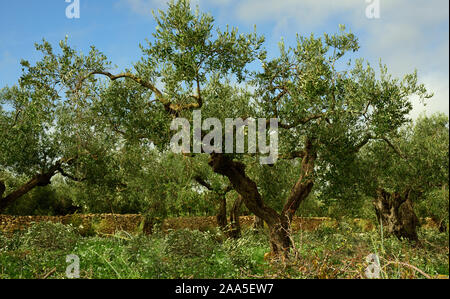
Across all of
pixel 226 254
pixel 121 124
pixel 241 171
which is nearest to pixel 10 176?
pixel 121 124

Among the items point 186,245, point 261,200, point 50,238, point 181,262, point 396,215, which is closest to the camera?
point 181,262

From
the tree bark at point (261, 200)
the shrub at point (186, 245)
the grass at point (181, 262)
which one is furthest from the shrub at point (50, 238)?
the tree bark at point (261, 200)

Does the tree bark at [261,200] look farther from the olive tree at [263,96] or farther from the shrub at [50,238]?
the shrub at [50,238]

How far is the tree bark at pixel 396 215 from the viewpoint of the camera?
63.7 feet

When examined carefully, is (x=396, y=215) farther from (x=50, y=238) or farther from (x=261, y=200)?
(x=50, y=238)

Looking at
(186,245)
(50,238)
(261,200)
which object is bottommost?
(50,238)

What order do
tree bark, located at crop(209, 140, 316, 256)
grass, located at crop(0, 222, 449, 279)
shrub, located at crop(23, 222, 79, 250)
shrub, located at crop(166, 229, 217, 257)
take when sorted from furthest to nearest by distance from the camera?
tree bark, located at crop(209, 140, 316, 256) < shrub, located at crop(23, 222, 79, 250) < shrub, located at crop(166, 229, 217, 257) < grass, located at crop(0, 222, 449, 279)

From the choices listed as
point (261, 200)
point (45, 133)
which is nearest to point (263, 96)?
point (261, 200)

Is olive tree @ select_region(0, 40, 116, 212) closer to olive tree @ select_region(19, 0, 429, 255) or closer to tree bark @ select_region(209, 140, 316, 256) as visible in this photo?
olive tree @ select_region(19, 0, 429, 255)

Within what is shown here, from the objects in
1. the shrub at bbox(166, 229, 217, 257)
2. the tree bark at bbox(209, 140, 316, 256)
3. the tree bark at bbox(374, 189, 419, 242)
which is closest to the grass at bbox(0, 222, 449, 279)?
the shrub at bbox(166, 229, 217, 257)

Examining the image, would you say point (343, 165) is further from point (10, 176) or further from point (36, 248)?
point (10, 176)

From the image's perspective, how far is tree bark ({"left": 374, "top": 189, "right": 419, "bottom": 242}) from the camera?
63.7ft

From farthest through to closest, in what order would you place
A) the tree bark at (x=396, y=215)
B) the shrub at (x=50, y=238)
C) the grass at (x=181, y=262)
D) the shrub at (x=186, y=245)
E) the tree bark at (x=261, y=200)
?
the tree bark at (x=396, y=215) < the tree bark at (x=261, y=200) < the shrub at (x=50, y=238) < the shrub at (x=186, y=245) < the grass at (x=181, y=262)

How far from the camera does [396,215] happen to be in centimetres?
1950
